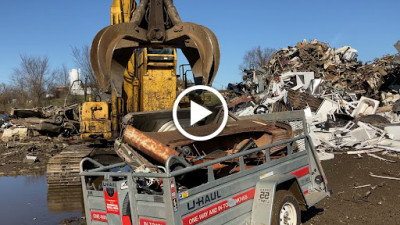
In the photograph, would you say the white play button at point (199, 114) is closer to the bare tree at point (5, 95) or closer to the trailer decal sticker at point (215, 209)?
the trailer decal sticker at point (215, 209)

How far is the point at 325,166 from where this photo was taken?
10.4m

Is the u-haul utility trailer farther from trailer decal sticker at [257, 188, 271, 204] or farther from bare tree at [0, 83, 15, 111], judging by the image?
bare tree at [0, 83, 15, 111]

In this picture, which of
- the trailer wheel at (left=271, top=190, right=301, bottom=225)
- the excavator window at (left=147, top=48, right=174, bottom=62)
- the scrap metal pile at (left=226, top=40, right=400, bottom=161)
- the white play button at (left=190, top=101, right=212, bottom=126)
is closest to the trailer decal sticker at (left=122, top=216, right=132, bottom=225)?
the trailer wheel at (left=271, top=190, right=301, bottom=225)

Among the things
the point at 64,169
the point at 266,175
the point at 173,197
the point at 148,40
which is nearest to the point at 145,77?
the point at 148,40

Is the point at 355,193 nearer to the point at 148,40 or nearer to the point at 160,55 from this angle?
the point at 160,55

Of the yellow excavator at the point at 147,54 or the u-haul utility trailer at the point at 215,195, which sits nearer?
the u-haul utility trailer at the point at 215,195

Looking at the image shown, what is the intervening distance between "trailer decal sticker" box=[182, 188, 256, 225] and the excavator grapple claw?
1.66 metres

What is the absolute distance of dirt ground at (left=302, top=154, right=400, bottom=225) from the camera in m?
6.40

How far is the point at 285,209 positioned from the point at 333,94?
488 inches

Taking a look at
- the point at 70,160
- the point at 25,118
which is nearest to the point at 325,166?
the point at 70,160

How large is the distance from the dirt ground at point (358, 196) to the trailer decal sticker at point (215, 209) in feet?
6.90

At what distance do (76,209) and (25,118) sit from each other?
14.4 metres

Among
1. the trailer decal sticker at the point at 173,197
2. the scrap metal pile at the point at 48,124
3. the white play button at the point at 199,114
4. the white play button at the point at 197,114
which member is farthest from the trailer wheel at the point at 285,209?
the scrap metal pile at the point at 48,124

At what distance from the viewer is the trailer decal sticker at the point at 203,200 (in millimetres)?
3811
